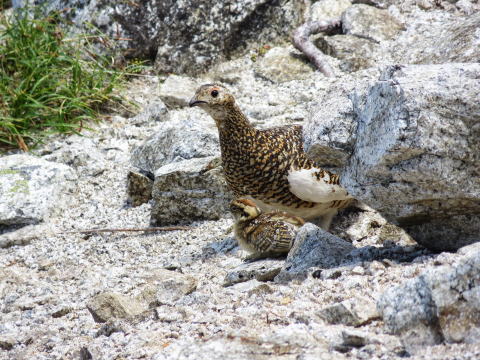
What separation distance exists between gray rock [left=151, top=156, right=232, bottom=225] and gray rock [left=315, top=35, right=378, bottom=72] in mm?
2362

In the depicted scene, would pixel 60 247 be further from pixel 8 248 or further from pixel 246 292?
pixel 246 292

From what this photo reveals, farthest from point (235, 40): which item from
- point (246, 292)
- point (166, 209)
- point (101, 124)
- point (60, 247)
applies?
point (246, 292)

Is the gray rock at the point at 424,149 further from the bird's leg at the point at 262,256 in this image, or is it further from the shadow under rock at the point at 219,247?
the shadow under rock at the point at 219,247

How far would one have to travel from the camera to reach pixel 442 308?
2607mm

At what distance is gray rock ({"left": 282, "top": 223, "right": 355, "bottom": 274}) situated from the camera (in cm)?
408

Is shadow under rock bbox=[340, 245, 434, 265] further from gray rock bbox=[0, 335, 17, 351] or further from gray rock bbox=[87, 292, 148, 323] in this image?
gray rock bbox=[0, 335, 17, 351]

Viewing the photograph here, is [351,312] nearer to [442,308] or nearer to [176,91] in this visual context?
[442,308]

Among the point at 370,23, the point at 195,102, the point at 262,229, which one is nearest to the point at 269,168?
the point at 262,229

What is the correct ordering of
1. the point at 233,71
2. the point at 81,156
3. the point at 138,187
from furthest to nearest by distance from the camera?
the point at 233,71, the point at 81,156, the point at 138,187

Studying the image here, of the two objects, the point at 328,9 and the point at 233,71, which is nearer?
the point at 233,71

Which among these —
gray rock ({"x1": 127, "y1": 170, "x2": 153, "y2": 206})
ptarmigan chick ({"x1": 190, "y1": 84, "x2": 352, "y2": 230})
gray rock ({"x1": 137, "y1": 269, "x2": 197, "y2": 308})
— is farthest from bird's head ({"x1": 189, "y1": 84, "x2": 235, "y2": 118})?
gray rock ({"x1": 137, "y1": 269, "x2": 197, "y2": 308})

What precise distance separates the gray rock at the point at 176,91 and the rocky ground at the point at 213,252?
0.02m

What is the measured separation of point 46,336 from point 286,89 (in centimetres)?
449

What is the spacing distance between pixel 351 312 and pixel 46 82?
606cm
